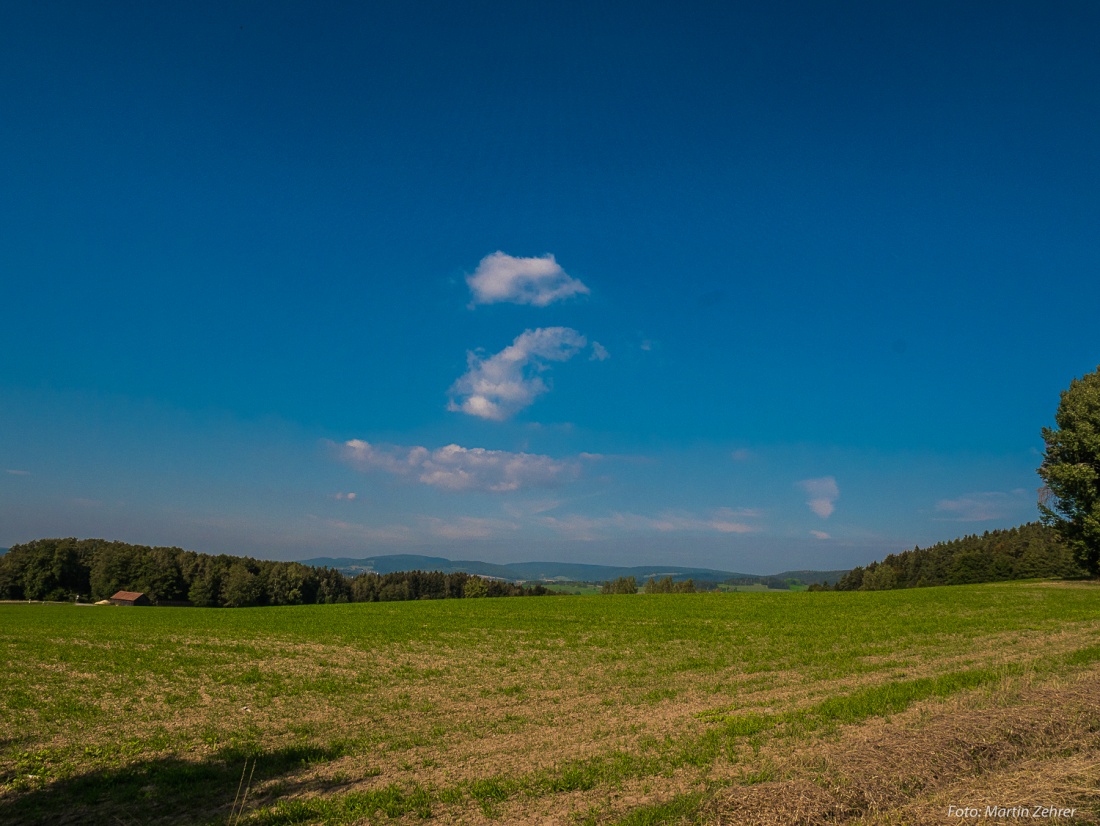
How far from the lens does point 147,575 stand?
117 m

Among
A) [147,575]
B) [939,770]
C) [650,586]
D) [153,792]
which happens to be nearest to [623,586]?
[650,586]

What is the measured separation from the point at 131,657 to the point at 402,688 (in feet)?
50.2

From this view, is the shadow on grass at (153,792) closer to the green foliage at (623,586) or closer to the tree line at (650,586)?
the tree line at (650,586)

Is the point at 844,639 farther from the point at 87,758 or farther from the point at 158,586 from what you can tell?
the point at 158,586

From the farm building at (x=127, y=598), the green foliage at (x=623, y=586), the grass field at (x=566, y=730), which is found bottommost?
the green foliage at (x=623, y=586)

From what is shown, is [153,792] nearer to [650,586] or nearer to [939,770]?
[939,770]

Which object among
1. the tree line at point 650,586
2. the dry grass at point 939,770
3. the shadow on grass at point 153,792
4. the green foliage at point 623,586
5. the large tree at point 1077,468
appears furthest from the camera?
the green foliage at point 623,586

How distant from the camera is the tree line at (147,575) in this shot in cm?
11519

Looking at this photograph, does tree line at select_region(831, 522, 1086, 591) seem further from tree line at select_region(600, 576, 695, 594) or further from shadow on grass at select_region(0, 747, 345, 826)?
shadow on grass at select_region(0, 747, 345, 826)

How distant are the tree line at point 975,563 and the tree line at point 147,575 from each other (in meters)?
114

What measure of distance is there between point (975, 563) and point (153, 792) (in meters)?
141

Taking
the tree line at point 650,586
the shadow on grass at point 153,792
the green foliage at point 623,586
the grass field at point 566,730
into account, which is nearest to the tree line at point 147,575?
the tree line at point 650,586

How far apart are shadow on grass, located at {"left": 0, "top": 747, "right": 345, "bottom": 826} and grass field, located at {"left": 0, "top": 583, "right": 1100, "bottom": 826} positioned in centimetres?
5

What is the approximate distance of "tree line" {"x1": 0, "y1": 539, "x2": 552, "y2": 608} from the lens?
378ft
